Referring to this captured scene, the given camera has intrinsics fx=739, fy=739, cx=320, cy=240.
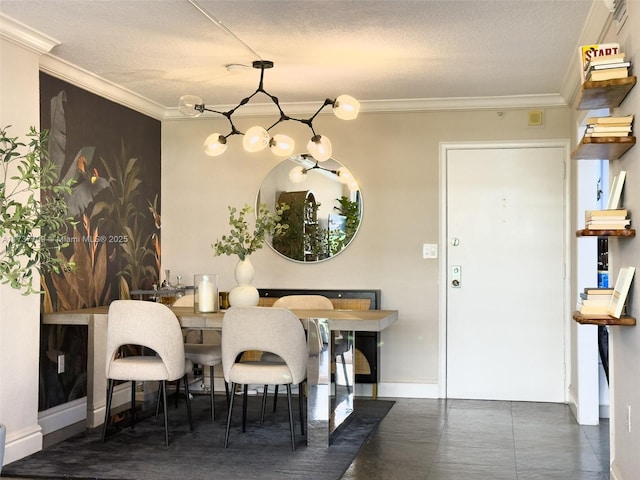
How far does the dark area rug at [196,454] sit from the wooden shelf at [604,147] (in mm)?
2004

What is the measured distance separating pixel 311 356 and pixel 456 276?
1995 mm

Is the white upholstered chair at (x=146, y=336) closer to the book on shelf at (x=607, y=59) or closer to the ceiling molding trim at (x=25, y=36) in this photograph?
the ceiling molding trim at (x=25, y=36)

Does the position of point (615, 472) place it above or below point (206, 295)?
below

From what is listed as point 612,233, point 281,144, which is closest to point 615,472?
point 612,233

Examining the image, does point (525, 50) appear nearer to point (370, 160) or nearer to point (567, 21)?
point (567, 21)

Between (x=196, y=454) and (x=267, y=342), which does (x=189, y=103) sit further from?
(x=196, y=454)

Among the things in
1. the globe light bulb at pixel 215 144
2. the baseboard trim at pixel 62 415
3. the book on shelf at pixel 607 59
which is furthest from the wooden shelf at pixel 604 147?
the baseboard trim at pixel 62 415

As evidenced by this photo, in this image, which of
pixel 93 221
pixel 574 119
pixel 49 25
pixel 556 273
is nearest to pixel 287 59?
pixel 49 25

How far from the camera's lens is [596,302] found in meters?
3.31

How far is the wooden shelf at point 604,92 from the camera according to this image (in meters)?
3.07

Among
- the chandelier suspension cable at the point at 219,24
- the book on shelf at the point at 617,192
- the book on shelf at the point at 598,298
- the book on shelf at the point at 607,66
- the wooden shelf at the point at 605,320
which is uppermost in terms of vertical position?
the chandelier suspension cable at the point at 219,24

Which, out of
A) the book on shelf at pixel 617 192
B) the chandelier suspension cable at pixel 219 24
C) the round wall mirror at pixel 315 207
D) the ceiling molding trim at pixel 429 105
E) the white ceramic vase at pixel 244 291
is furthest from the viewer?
the round wall mirror at pixel 315 207

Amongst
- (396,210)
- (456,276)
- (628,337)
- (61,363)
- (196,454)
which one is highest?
(396,210)

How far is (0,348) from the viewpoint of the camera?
3.97 meters
